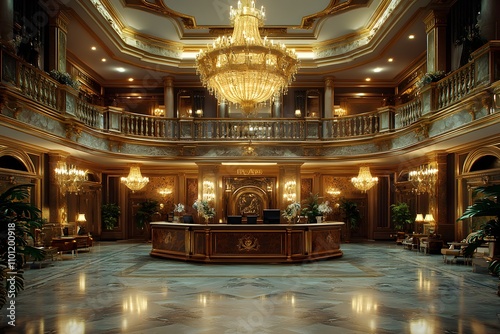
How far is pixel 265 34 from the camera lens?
15.9 meters

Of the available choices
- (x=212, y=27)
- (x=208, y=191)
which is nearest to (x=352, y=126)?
(x=208, y=191)

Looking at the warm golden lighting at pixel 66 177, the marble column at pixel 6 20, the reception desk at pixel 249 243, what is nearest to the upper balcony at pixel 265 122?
the marble column at pixel 6 20

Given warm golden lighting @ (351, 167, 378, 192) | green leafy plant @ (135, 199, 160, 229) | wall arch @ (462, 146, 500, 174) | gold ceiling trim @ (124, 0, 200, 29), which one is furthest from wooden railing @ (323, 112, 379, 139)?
green leafy plant @ (135, 199, 160, 229)

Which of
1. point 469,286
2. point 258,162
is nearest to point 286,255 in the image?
point 469,286

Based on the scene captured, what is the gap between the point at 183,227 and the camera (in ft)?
36.8

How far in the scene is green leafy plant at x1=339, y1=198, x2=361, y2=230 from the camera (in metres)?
16.9

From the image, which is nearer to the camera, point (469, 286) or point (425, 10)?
point (469, 286)

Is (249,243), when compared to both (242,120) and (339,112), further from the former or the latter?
(339,112)

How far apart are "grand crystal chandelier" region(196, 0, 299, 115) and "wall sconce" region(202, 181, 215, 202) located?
656 cm

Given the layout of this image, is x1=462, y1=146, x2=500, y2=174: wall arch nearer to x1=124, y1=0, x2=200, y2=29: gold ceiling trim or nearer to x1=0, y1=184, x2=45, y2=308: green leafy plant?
x1=124, y1=0, x2=200, y2=29: gold ceiling trim

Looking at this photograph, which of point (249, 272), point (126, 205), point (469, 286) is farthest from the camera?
point (126, 205)

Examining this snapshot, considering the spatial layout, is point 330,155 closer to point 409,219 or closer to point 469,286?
point 409,219

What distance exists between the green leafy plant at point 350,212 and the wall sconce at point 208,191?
5.18m

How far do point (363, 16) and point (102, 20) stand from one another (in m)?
8.09
